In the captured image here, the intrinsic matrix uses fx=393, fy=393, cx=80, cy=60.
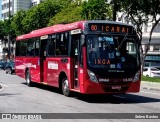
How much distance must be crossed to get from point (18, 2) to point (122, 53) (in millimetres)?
96872

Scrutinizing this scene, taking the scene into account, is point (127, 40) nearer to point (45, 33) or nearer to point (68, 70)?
point (68, 70)

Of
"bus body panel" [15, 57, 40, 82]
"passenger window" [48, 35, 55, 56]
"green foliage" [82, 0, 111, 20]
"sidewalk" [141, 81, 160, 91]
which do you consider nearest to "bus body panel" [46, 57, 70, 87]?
"passenger window" [48, 35, 55, 56]

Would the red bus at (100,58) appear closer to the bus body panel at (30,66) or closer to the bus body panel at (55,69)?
the bus body panel at (55,69)

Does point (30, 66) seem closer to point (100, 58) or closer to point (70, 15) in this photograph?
point (100, 58)

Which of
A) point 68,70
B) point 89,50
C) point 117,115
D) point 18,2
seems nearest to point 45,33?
point 68,70

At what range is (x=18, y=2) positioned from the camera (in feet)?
355

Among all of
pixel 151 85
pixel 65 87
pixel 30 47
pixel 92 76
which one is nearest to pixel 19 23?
pixel 30 47

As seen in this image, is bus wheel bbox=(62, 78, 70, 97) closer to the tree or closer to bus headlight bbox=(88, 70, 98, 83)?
bus headlight bbox=(88, 70, 98, 83)

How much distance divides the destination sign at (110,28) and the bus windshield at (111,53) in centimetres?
25

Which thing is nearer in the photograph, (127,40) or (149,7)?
(127,40)

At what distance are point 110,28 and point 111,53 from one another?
101 centimetres

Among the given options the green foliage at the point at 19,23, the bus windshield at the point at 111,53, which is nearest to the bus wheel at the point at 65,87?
the bus windshield at the point at 111,53

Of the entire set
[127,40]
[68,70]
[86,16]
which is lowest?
[68,70]

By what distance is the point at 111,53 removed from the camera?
14344 millimetres
